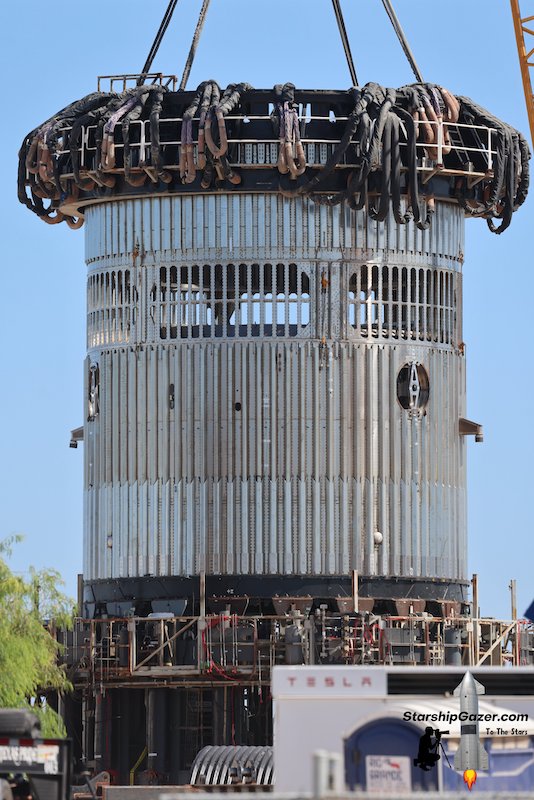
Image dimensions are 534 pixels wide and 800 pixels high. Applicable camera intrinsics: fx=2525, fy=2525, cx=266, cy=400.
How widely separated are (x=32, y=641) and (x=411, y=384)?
559 inches

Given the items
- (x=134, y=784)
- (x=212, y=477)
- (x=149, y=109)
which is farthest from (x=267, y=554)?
(x=149, y=109)

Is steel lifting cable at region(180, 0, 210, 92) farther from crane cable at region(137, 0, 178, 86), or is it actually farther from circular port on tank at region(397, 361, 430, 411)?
circular port on tank at region(397, 361, 430, 411)

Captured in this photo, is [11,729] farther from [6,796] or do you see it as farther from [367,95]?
[367,95]

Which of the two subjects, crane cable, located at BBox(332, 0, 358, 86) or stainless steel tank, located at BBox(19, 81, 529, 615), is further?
crane cable, located at BBox(332, 0, 358, 86)

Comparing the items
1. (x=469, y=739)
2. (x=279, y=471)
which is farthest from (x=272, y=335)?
(x=469, y=739)

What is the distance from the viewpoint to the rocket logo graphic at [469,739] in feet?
141

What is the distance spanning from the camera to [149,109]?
76.4 meters

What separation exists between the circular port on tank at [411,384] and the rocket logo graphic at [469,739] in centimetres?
3482

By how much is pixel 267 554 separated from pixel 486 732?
32.9 m

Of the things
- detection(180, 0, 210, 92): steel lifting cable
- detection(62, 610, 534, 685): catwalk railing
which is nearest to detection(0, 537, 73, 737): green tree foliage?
detection(62, 610, 534, 685): catwalk railing

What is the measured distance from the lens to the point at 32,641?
74062mm

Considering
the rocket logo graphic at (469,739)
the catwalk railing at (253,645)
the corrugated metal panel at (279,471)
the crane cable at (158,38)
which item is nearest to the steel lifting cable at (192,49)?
the crane cable at (158,38)

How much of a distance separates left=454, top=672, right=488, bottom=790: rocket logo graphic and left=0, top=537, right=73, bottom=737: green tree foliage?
29281mm

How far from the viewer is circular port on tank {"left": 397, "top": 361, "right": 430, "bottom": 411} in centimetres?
7800
